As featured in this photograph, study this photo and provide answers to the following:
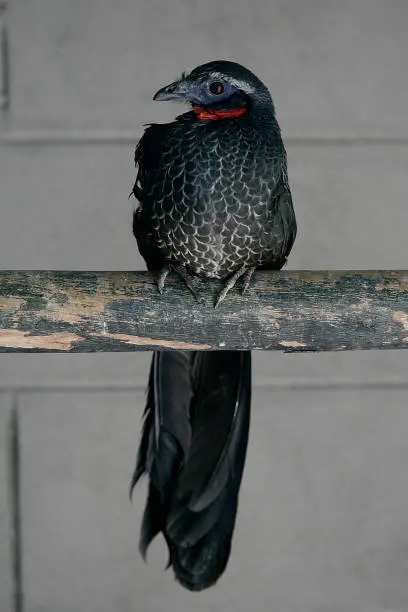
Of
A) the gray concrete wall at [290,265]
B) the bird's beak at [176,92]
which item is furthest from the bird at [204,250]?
the gray concrete wall at [290,265]

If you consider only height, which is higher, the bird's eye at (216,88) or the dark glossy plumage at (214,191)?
the bird's eye at (216,88)

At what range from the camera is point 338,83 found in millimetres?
2705

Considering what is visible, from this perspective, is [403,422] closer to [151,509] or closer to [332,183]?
[332,183]

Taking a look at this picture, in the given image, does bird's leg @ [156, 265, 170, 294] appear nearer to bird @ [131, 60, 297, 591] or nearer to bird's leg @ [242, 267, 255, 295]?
bird @ [131, 60, 297, 591]

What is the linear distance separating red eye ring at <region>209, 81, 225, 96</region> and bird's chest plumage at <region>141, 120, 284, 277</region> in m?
0.06

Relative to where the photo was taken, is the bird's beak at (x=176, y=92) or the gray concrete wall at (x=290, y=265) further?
the gray concrete wall at (x=290, y=265)

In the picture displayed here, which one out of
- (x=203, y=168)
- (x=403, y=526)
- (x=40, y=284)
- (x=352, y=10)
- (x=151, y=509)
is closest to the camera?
(x=40, y=284)

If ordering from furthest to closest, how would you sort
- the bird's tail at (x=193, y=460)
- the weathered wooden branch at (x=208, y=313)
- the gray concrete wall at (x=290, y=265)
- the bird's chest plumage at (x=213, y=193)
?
the gray concrete wall at (x=290, y=265) → the bird's tail at (x=193, y=460) → the bird's chest plumage at (x=213, y=193) → the weathered wooden branch at (x=208, y=313)

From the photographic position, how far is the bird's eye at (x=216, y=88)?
1.84m

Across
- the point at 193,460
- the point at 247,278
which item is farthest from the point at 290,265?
the point at 247,278

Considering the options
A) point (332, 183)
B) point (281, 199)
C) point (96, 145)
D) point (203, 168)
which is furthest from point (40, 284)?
point (332, 183)

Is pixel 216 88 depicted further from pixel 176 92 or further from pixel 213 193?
pixel 213 193

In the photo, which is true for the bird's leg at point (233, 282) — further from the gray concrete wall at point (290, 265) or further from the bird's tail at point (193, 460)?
the gray concrete wall at point (290, 265)

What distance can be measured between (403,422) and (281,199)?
3.90 ft
